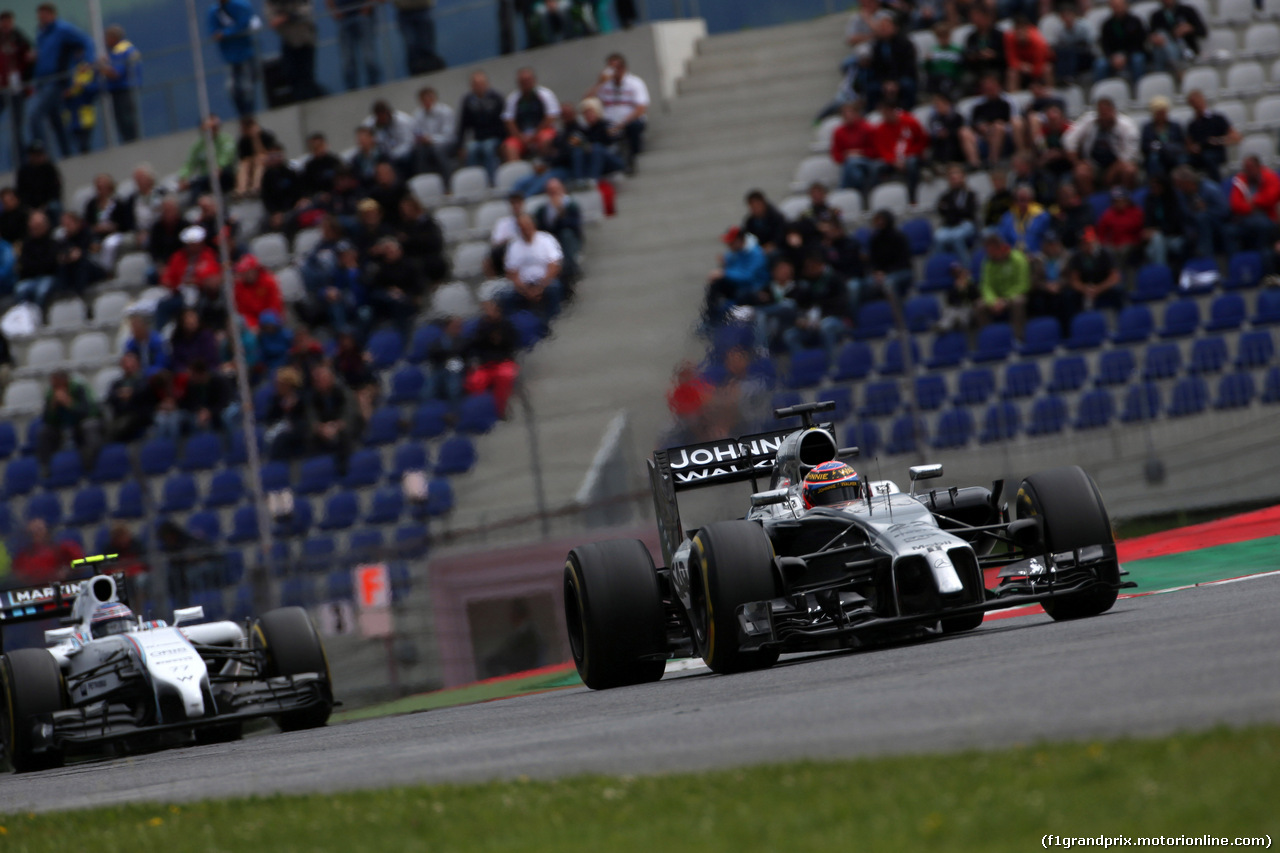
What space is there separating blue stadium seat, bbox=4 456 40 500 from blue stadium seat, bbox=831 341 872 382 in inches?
437

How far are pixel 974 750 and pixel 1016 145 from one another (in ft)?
48.9

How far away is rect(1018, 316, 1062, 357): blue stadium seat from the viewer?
57.0ft

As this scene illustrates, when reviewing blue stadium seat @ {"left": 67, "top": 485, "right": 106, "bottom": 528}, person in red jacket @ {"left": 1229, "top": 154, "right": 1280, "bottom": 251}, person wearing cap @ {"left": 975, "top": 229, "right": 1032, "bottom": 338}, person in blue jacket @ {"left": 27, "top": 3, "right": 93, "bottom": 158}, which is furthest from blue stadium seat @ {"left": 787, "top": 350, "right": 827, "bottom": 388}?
person in blue jacket @ {"left": 27, "top": 3, "right": 93, "bottom": 158}

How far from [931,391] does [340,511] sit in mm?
6690

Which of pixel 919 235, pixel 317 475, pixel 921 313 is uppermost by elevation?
pixel 919 235

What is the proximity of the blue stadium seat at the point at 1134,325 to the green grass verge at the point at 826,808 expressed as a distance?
11.9 meters

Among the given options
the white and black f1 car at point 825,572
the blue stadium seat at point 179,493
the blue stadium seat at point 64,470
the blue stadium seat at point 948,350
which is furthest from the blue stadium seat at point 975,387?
the blue stadium seat at point 64,470

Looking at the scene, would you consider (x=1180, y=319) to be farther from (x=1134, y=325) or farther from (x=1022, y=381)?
(x=1022, y=381)

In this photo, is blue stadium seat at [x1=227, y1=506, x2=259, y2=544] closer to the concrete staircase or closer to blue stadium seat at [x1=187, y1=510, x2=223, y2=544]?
blue stadium seat at [x1=187, y1=510, x2=223, y2=544]

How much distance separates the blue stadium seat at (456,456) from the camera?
18.0 meters

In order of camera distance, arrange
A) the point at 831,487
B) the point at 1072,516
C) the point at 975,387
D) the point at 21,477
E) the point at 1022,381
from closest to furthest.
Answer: the point at 1072,516, the point at 831,487, the point at 1022,381, the point at 975,387, the point at 21,477

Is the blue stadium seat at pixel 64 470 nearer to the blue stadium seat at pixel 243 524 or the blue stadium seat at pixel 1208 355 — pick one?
the blue stadium seat at pixel 243 524

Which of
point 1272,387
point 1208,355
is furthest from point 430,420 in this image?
point 1272,387

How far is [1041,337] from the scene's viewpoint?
57.3 feet
